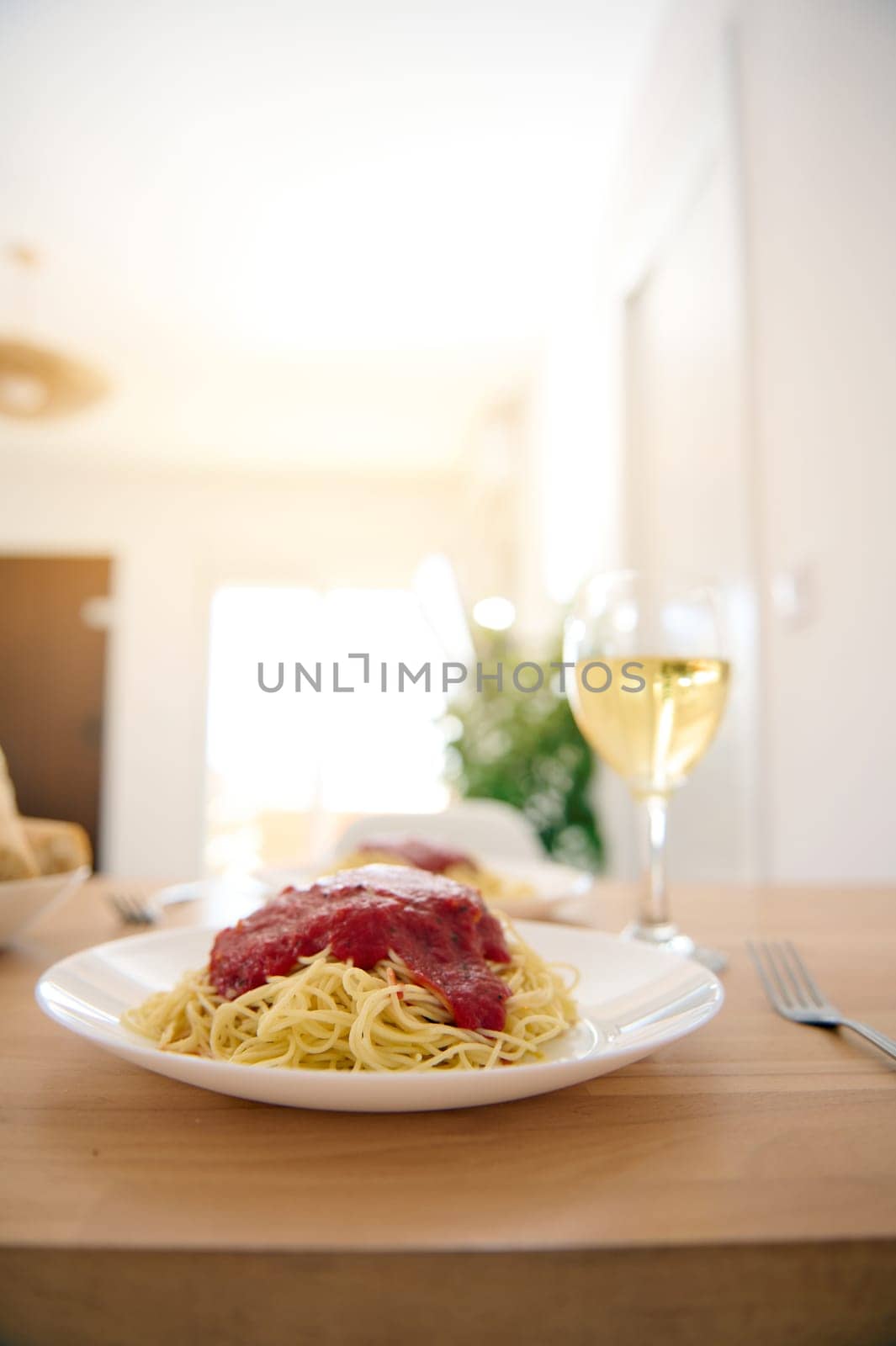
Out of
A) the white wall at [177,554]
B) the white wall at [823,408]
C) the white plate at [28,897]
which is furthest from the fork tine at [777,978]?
the white wall at [177,554]

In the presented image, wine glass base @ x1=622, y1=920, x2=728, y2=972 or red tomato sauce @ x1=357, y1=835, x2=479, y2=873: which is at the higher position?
red tomato sauce @ x1=357, y1=835, x2=479, y2=873

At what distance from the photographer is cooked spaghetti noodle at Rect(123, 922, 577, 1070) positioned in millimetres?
443

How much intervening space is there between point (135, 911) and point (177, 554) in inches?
253

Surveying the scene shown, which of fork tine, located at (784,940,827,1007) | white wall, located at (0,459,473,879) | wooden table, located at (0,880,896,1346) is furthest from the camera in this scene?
white wall, located at (0,459,473,879)

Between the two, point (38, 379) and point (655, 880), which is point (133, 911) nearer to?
point (655, 880)

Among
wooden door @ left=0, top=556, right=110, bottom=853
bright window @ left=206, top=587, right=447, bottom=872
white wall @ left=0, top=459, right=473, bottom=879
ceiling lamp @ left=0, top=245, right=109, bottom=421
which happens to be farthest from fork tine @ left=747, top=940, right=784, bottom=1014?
wooden door @ left=0, top=556, right=110, bottom=853

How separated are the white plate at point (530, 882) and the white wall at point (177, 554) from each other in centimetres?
600

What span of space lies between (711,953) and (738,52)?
2274 millimetres

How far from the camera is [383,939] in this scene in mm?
487

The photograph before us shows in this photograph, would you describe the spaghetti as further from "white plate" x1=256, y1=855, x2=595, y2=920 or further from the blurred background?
the blurred background

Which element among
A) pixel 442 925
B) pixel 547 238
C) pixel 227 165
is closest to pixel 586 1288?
pixel 442 925

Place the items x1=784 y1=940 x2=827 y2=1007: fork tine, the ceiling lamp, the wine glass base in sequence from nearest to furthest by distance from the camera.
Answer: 1. x1=784 y1=940 x2=827 y2=1007: fork tine
2. the wine glass base
3. the ceiling lamp

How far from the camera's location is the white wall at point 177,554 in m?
6.82

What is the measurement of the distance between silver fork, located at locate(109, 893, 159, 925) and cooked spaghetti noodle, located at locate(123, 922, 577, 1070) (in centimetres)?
38
